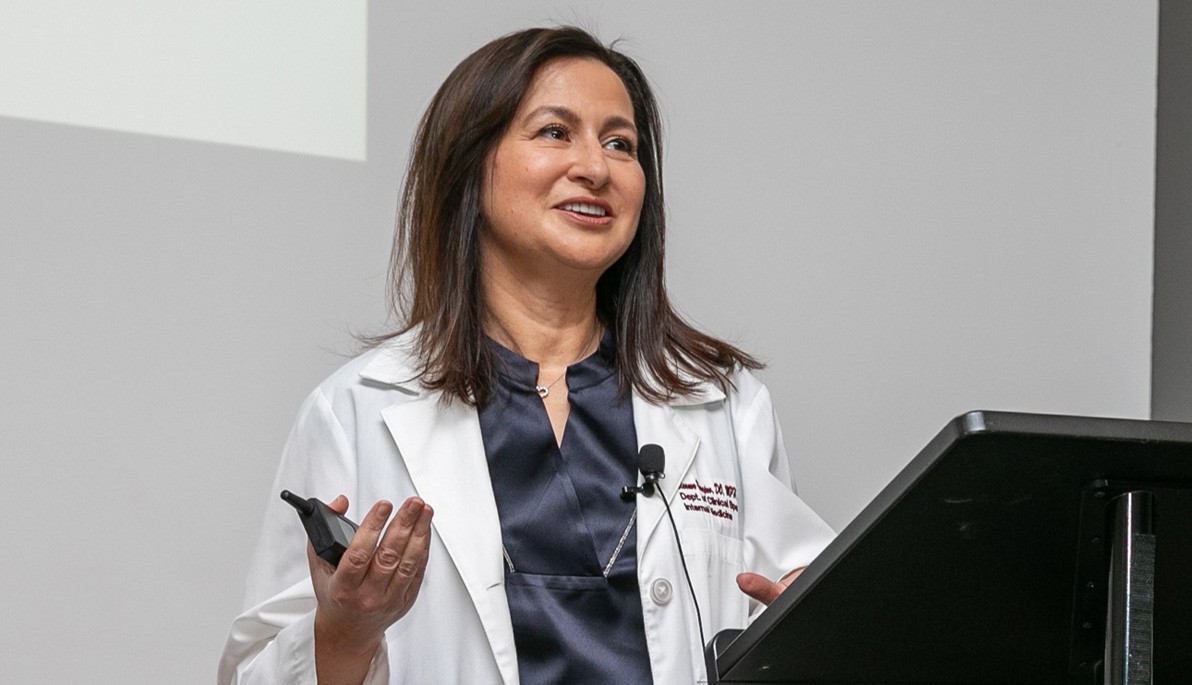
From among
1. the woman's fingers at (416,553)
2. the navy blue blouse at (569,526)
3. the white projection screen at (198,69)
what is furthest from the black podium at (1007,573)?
the white projection screen at (198,69)

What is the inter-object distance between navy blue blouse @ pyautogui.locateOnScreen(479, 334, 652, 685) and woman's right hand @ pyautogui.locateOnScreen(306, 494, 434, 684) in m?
0.27

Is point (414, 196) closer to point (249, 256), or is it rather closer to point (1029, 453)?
point (249, 256)

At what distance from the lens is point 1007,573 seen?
103cm

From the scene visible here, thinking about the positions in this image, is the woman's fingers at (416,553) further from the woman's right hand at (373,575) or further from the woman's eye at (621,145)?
the woman's eye at (621,145)

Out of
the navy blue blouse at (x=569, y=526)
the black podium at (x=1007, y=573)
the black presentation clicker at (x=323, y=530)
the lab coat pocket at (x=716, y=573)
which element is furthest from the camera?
the lab coat pocket at (x=716, y=573)

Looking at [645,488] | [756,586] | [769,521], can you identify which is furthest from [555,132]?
[756,586]

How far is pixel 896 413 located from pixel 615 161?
4.42ft

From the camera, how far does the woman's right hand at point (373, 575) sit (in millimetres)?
1358

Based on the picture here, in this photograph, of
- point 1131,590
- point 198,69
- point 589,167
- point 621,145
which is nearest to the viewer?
point 1131,590

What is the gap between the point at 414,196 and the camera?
2141 millimetres

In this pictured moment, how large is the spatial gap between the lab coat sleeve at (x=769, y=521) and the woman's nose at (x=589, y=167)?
0.45 meters

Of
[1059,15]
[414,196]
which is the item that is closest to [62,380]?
[414,196]

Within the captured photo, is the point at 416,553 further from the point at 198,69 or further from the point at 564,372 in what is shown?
the point at 198,69

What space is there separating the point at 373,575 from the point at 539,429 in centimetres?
54
